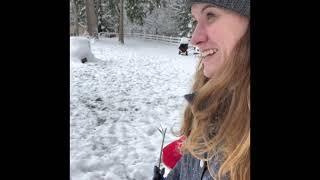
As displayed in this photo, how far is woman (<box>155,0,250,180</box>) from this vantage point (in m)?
0.88

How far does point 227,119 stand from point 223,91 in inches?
3.7

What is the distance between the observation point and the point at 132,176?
11.0 ft

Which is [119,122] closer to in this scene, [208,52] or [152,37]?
[208,52]

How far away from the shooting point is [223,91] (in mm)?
1011

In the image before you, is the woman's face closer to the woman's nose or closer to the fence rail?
the woman's nose

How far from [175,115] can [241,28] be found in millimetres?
4595

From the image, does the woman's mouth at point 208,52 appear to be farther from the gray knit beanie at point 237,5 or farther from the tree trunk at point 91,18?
the tree trunk at point 91,18

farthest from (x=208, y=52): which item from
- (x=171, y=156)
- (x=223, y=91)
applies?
(x=171, y=156)

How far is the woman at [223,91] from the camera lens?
0.88 meters

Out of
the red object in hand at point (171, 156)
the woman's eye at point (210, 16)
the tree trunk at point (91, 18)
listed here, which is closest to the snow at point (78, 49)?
the tree trunk at point (91, 18)

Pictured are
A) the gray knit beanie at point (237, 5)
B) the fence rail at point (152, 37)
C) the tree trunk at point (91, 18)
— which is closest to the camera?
the gray knit beanie at point (237, 5)
